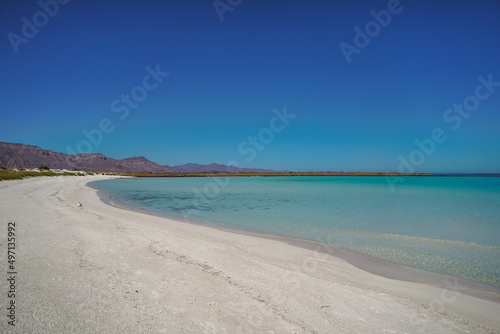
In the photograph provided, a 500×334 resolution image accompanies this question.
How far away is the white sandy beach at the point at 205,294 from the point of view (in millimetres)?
3541

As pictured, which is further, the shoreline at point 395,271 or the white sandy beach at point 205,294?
the shoreline at point 395,271

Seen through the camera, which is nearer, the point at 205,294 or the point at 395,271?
the point at 205,294

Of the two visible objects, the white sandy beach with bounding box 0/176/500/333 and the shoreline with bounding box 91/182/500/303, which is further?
the shoreline with bounding box 91/182/500/303

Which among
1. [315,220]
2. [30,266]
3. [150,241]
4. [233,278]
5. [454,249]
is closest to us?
[30,266]

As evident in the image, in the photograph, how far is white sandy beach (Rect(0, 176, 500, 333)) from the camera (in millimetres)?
3541

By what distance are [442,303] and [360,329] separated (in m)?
2.41

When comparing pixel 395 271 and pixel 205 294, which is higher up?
pixel 395 271

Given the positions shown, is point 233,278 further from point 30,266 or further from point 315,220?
point 315,220

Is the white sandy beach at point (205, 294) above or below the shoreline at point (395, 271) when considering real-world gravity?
below

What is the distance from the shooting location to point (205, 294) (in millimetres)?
4422

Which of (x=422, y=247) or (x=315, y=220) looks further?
(x=315, y=220)

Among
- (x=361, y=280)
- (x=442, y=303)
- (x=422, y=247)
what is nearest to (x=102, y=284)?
(x=361, y=280)

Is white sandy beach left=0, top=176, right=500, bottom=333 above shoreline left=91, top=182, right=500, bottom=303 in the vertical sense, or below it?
below

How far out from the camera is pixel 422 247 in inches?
364
